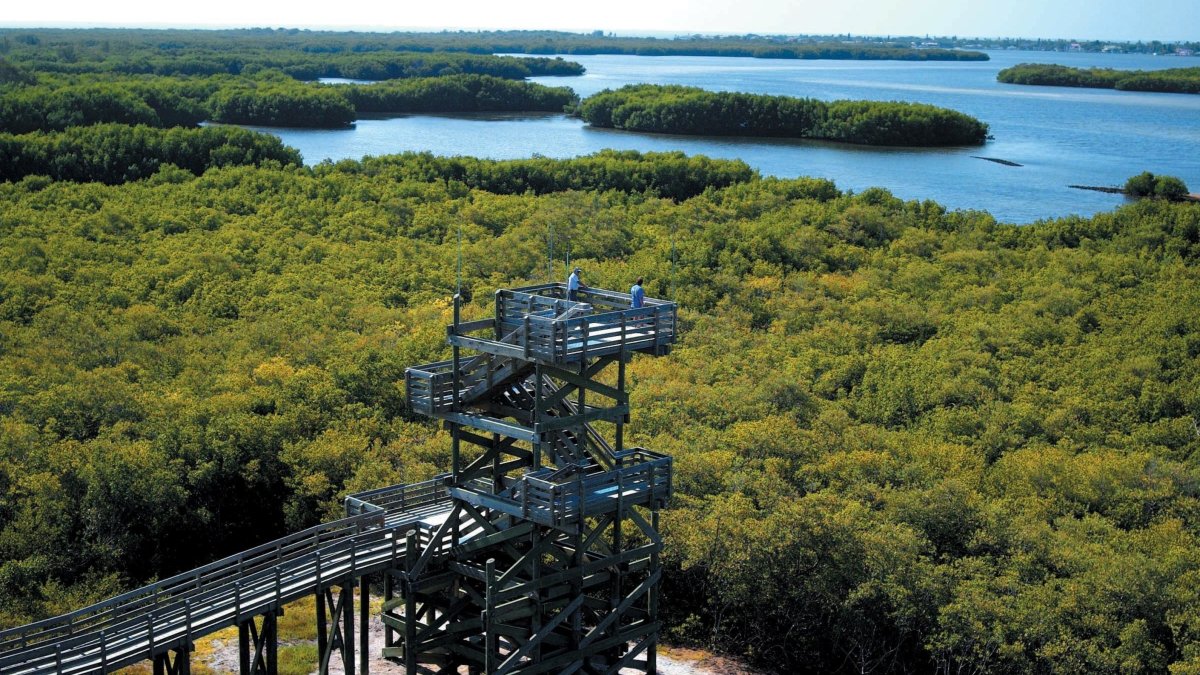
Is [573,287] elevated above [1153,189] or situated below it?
above

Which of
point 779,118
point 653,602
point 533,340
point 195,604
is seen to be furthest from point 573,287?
point 779,118

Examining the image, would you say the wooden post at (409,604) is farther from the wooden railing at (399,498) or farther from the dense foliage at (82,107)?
the dense foliage at (82,107)

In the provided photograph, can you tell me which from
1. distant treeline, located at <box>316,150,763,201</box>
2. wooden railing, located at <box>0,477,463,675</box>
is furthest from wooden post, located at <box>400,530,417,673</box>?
distant treeline, located at <box>316,150,763,201</box>

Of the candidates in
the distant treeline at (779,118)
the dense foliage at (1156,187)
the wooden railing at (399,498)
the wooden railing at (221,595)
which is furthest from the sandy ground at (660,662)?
the distant treeline at (779,118)

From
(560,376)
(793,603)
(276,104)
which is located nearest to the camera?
(560,376)

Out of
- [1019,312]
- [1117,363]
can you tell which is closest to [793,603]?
[1117,363]

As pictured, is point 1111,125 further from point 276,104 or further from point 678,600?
point 678,600

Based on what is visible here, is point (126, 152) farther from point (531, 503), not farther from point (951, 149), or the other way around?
point (531, 503)
